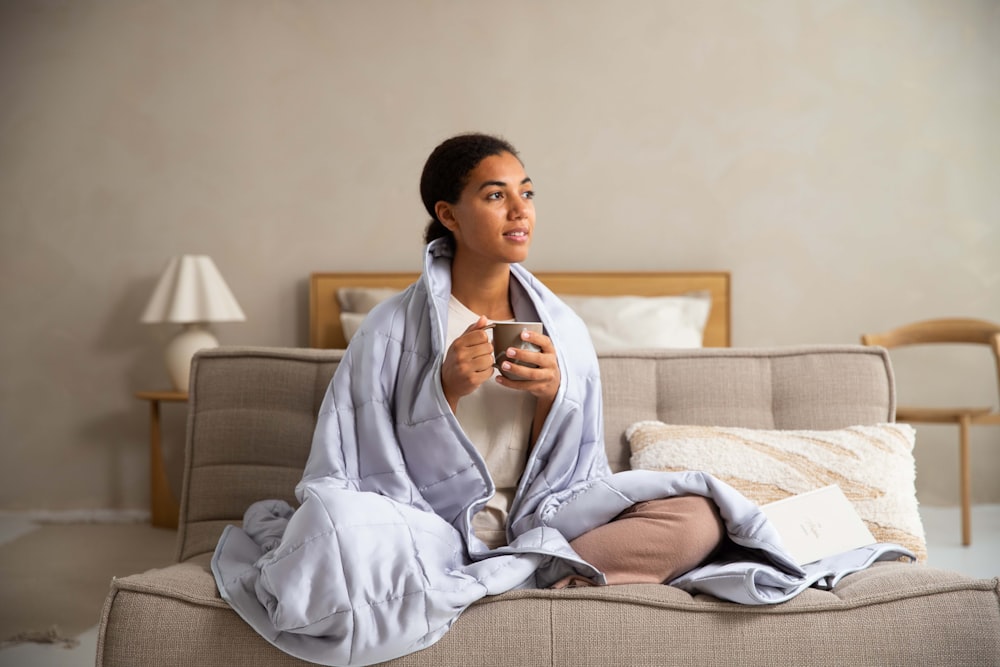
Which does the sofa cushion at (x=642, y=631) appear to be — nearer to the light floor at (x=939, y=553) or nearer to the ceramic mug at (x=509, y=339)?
the ceramic mug at (x=509, y=339)

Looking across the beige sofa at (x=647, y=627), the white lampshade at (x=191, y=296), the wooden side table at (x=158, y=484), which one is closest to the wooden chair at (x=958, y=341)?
the beige sofa at (x=647, y=627)

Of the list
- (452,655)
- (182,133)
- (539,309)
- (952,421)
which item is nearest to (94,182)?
(182,133)

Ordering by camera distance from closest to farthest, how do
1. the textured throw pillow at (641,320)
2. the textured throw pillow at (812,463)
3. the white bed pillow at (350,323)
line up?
the textured throw pillow at (812,463)
the textured throw pillow at (641,320)
the white bed pillow at (350,323)

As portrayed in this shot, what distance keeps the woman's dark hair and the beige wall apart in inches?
81.8

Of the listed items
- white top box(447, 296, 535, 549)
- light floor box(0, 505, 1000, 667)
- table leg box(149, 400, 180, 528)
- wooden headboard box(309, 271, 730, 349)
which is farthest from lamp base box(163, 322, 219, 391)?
white top box(447, 296, 535, 549)

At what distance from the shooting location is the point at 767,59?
390 cm

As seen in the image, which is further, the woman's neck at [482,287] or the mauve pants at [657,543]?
the woman's neck at [482,287]

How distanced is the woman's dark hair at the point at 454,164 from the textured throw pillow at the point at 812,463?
0.65m

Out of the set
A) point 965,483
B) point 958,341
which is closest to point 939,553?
point 965,483

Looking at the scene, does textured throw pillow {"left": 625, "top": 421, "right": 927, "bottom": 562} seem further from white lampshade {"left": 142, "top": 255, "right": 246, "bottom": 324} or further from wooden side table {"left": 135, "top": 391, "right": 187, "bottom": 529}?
wooden side table {"left": 135, "top": 391, "right": 187, "bottom": 529}

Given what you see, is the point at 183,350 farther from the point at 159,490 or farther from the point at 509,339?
the point at 509,339

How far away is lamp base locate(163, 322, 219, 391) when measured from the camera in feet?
12.2

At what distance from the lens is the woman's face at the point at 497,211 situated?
179 cm

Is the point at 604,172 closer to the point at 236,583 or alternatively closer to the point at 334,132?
the point at 334,132
